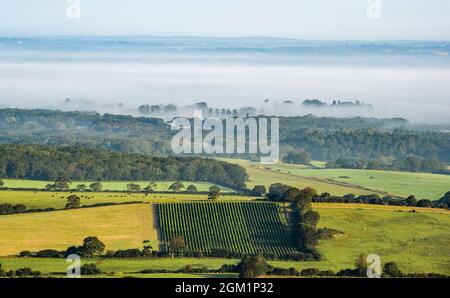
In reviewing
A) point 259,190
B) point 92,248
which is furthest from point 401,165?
point 92,248

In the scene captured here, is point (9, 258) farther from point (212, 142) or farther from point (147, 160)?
point (212, 142)

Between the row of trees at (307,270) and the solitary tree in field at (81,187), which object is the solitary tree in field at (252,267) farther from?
the solitary tree in field at (81,187)

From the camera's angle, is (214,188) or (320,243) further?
(214,188)

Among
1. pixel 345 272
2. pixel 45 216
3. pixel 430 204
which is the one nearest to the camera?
pixel 345 272

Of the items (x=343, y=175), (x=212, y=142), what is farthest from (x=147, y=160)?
(x=212, y=142)

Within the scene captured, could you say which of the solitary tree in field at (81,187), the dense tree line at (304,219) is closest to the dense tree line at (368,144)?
the solitary tree in field at (81,187)

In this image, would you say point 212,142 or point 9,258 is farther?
point 212,142

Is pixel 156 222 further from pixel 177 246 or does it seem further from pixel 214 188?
pixel 214 188

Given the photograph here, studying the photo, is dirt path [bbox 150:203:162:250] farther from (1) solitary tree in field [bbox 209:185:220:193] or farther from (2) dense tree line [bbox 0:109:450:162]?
(2) dense tree line [bbox 0:109:450:162]
